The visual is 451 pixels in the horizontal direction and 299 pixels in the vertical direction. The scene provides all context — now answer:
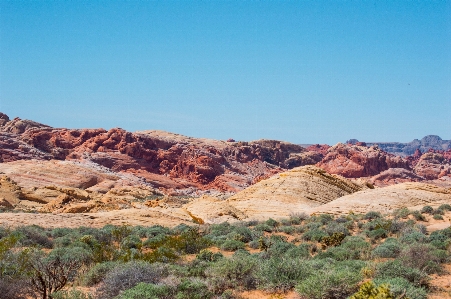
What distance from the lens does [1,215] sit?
1972cm

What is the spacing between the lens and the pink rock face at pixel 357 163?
9219 cm

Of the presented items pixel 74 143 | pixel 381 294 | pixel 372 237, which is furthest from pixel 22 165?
pixel 381 294

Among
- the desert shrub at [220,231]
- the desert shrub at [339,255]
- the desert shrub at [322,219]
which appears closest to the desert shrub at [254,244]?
the desert shrub at [220,231]

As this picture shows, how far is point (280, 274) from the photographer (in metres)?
9.07

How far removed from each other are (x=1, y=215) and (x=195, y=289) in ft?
51.7

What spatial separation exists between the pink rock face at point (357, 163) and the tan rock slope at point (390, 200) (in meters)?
62.1

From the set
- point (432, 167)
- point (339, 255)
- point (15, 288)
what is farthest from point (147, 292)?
point (432, 167)

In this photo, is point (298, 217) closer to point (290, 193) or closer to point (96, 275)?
point (290, 193)

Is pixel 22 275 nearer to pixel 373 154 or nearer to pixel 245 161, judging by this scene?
pixel 245 161

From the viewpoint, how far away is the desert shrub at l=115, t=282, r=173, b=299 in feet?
24.1

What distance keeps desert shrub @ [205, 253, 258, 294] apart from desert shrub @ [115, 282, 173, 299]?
1.31 meters

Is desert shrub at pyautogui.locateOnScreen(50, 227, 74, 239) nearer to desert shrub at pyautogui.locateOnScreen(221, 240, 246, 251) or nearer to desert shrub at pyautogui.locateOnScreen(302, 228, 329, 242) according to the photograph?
desert shrub at pyautogui.locateOnScreen(221, 240, 246, 251)

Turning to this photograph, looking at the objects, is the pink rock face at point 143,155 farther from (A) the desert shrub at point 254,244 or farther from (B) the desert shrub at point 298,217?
(A) the desert shrub at point 254,244

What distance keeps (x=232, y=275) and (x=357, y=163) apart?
90507 mm
